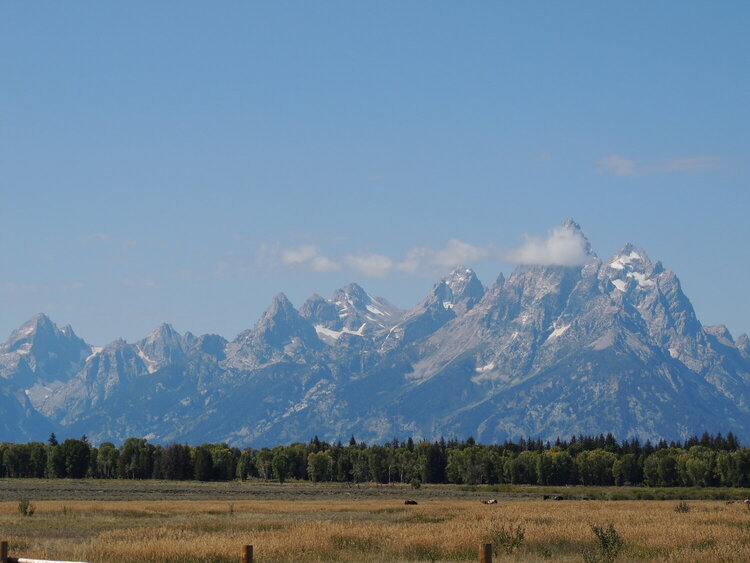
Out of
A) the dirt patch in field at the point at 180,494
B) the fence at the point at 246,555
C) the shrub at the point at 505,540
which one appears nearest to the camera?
the fence at the point at 246,555

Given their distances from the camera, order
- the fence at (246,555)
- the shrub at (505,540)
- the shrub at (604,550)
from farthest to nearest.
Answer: the shrub at (505,540) → the shrub at (604,550) → the fence at (246,555)

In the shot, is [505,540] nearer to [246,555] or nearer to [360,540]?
[360,540]

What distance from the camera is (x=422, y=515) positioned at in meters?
75.3

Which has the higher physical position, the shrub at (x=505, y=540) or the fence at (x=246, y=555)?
the fence at (x=246, y=555)

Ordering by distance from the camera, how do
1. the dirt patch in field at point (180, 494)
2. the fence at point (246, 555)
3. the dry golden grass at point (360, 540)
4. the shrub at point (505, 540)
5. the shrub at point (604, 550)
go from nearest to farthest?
1. the fence at point (246, 555)
2. the shrub at point (604, 550)
3. the dry golden grass at point (360, 540)
4. the shrub at point (505, 540)
5. the dirt patch in field at point (180, 494)

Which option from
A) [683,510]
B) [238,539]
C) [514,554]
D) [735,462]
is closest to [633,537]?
[514,554]

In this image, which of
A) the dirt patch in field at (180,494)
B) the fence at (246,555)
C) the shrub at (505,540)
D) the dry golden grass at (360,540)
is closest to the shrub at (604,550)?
the dry golden grass at (360,540)

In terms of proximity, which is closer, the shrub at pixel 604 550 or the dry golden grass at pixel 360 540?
the shrub at pixel 604 550

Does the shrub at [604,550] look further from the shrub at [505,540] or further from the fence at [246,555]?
the fence at [246,555]

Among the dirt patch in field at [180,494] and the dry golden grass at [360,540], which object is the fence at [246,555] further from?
the dirt patch in field at [180,494]

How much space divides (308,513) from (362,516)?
18.1ft

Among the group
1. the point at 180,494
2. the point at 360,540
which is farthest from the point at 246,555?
the point at 180,494

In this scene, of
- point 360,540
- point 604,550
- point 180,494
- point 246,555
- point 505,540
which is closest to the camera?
point 246,555

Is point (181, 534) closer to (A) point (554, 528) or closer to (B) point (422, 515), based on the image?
(A) point (554, 528)
